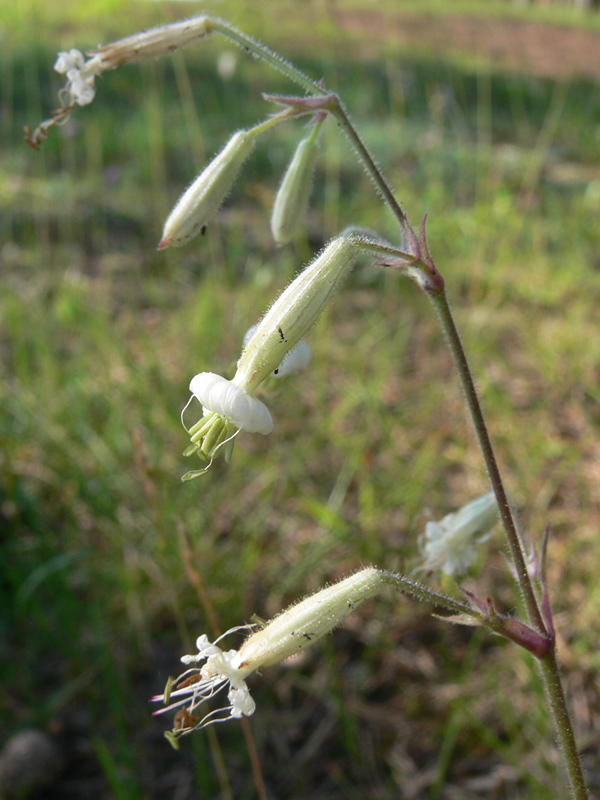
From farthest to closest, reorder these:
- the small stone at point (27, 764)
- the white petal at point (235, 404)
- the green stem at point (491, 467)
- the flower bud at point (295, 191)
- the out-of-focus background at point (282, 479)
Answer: the out-of-focus background at point (282, 479)
the small stone at point (27, 764)
the flower bud at point (295, 191)
the green stem at point (491, 467)
the white petal at point (235, 404)

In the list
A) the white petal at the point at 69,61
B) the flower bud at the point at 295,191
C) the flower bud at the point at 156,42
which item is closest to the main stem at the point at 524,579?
the flower bud at the point at 295,191

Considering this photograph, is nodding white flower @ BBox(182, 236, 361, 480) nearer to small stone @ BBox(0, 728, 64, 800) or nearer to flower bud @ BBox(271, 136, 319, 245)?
flower bud @ BBox(271, 136, 319, 245)

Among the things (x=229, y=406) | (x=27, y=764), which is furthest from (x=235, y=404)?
(x=27, y=764)

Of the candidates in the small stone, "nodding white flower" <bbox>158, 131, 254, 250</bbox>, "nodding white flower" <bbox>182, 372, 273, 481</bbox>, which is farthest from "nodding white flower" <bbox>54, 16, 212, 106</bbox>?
the small stone

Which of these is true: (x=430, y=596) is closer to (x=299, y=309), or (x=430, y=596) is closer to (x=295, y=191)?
(x=299, y=309)

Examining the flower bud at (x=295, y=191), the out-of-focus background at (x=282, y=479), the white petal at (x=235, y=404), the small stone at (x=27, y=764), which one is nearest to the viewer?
the white petal at (x=235, y=404)

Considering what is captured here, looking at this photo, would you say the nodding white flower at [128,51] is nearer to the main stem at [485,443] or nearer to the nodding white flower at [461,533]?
the main stem at [485,443]

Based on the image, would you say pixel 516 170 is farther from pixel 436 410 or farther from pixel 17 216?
pixel 17 216

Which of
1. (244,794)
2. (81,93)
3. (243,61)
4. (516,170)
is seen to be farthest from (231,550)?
(243,61)
